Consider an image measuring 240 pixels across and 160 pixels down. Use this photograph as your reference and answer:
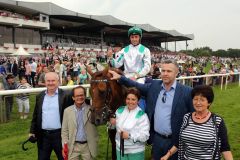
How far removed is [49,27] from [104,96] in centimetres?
4568

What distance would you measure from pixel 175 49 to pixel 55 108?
88.1 m

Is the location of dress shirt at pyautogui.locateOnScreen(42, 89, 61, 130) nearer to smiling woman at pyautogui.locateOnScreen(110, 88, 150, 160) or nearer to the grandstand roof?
smiling woman at pyautogui.locateOnScreen(110, 88, 150, 160)

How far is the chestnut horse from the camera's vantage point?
3959 mm

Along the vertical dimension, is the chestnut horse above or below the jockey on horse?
below

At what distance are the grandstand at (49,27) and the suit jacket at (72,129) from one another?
33.1 meters

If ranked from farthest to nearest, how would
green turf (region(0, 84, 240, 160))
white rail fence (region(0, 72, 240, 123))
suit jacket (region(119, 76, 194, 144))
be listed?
white rail fence (region(0, 72, 240, 123))
green turf (region(0, 84, 240, 160))
suit jacket (region(119, 76, 194, 144))

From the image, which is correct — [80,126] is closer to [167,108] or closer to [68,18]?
[167,108]

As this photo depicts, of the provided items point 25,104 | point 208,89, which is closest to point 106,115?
point 208,89

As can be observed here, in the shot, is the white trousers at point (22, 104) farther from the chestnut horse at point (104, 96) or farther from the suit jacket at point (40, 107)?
the chestnut horse at point (104, 96)

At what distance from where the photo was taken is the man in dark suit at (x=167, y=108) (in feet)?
11.4

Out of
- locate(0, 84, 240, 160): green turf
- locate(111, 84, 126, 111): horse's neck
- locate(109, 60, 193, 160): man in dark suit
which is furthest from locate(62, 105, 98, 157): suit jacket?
locate(0, 84, 240, 160): green turf

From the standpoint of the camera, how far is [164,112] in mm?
3545

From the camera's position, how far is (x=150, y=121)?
3.71m

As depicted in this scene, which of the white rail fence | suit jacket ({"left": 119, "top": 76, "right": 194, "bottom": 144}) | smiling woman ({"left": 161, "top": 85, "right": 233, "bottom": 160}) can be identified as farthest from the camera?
the white rail fence
